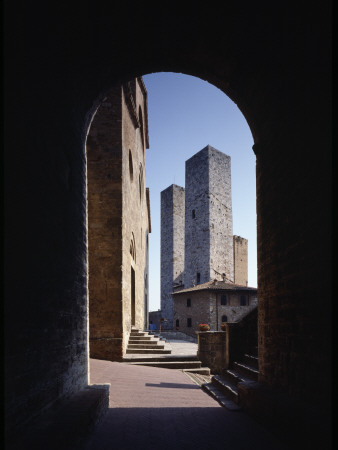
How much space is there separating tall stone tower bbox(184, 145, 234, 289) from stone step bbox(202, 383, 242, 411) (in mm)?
19585

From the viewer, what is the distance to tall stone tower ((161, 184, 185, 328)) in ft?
107

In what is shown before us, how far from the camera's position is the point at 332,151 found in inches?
117

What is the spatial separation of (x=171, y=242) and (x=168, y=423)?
3004 centimetres

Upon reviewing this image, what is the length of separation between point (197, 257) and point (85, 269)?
2248 cm

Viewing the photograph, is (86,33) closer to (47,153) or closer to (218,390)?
(47,153)

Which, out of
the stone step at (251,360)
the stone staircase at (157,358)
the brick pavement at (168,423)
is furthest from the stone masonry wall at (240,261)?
the brick pavement at (168,423)

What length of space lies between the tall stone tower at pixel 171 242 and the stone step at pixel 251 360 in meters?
24.9

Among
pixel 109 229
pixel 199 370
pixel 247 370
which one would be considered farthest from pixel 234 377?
pixel 109 229

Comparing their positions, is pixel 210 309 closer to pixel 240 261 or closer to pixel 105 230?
pixel 240 261

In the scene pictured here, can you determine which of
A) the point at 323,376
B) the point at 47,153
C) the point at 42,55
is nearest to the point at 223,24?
the point at 42,55

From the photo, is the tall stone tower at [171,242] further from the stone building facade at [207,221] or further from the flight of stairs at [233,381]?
the flight of stairs at [233,381]

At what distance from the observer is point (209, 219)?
2659 cm

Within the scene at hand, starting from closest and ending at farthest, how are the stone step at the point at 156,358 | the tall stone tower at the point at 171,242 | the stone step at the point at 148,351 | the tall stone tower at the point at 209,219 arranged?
1. the stone step at the point at 156,358
2. the stone step at the point at 148,351
3. the tall stone tower at the point at 209,219
4. the tall stone tower at the point at 171,242

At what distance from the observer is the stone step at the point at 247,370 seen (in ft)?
18.5
